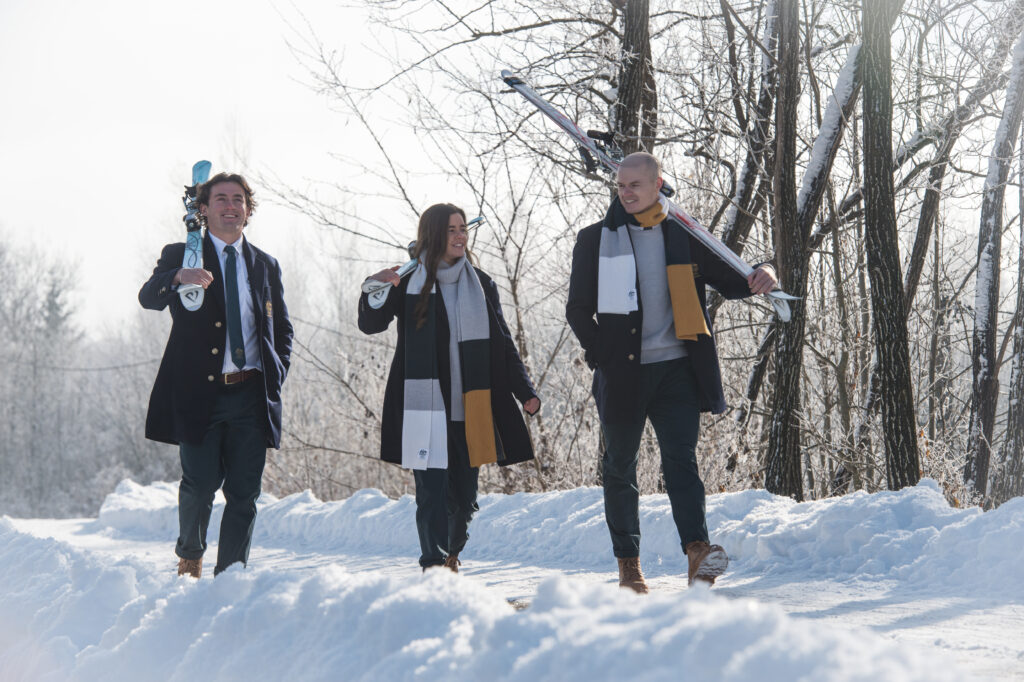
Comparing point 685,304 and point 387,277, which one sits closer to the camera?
point 685,304

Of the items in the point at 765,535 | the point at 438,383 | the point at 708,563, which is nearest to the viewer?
the point at 708,563

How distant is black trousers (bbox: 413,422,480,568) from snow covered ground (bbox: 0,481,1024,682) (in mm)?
376

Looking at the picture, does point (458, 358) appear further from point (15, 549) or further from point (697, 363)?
point (15, 549)

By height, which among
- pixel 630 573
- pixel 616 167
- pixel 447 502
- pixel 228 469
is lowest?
pixel 630 573

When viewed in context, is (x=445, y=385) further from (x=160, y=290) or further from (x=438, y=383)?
(x=160, y=290)

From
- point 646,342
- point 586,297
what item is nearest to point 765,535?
point 646,342

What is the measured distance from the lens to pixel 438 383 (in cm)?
494

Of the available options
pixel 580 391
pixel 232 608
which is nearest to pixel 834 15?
pixel 580 391

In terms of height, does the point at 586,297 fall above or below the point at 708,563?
above

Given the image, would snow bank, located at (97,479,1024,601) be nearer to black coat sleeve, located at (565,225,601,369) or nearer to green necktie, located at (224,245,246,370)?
black coat sleeve, located at (565,225,601,369)

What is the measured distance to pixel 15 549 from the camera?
6137mm

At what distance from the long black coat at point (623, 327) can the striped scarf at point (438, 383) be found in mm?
526

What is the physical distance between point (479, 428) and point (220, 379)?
4.10ft

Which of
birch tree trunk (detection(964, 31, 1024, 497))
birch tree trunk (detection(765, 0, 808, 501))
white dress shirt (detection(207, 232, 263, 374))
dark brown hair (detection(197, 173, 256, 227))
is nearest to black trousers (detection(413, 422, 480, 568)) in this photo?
white dress shirt (detection(207, 232, 263, 374))
